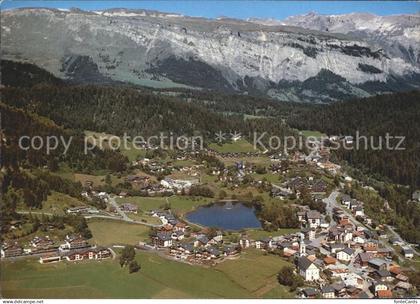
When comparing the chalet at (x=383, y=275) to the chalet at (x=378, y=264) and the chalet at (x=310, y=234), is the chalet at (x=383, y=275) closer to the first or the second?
the chalet at (x=378, y=264)

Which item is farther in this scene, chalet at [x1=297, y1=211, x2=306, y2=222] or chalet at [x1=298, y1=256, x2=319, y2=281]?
chalet at [x1=297, y1=211, x2=306, y2=222]

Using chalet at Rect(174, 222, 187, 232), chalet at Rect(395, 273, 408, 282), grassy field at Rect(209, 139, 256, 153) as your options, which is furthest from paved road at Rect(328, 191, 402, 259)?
grassy field at Rect(209, 139, 256, 153)

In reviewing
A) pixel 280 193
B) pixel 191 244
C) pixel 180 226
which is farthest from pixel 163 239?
pixel 280 193

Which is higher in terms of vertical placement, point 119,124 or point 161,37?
point 161,37

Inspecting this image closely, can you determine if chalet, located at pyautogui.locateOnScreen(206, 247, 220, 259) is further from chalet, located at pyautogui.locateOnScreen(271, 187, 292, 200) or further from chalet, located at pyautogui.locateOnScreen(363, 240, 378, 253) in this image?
chalet, located at pyautogui.locateOnScreen(271, 187, 292, 200)

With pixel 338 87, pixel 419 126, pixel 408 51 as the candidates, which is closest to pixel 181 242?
pixel 419 126

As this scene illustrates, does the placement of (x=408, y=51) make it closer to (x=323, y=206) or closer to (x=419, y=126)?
(x=419, y=126)

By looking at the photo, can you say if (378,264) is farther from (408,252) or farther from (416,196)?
(416,196)
